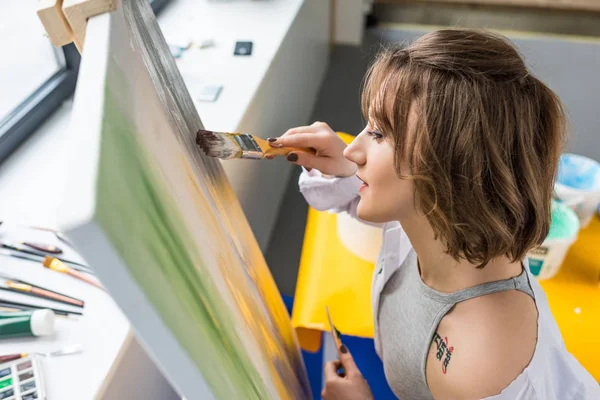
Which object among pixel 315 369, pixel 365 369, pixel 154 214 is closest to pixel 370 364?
pixel 365 369

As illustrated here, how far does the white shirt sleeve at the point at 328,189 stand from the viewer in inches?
34.4

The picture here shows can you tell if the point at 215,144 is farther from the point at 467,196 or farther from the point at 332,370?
the point at 332,370

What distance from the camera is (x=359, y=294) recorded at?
1.03 metres

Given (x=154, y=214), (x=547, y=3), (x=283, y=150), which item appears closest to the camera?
(x=154, y=214)

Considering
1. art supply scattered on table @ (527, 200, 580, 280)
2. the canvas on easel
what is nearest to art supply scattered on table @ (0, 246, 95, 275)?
the canvas on easel

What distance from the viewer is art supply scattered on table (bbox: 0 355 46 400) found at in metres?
0.52

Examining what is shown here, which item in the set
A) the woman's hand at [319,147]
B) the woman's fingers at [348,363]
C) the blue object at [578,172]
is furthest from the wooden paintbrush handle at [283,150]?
the blue object at [578,172]

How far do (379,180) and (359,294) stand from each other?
0.48 metres

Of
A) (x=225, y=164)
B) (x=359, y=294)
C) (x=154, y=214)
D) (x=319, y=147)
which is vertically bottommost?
(x=359, y=294)

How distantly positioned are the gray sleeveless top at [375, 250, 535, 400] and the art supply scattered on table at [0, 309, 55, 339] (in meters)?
0.52

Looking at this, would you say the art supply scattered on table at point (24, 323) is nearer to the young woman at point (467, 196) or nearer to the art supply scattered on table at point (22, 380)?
the art supply scattered on table at point (22, 380)

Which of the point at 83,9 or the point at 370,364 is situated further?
the point at 370,364

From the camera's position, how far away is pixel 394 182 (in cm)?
59

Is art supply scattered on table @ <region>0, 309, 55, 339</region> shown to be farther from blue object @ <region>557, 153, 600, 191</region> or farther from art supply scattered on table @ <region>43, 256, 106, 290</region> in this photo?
blue object @ <region>557, 153, 600, 191</region>
